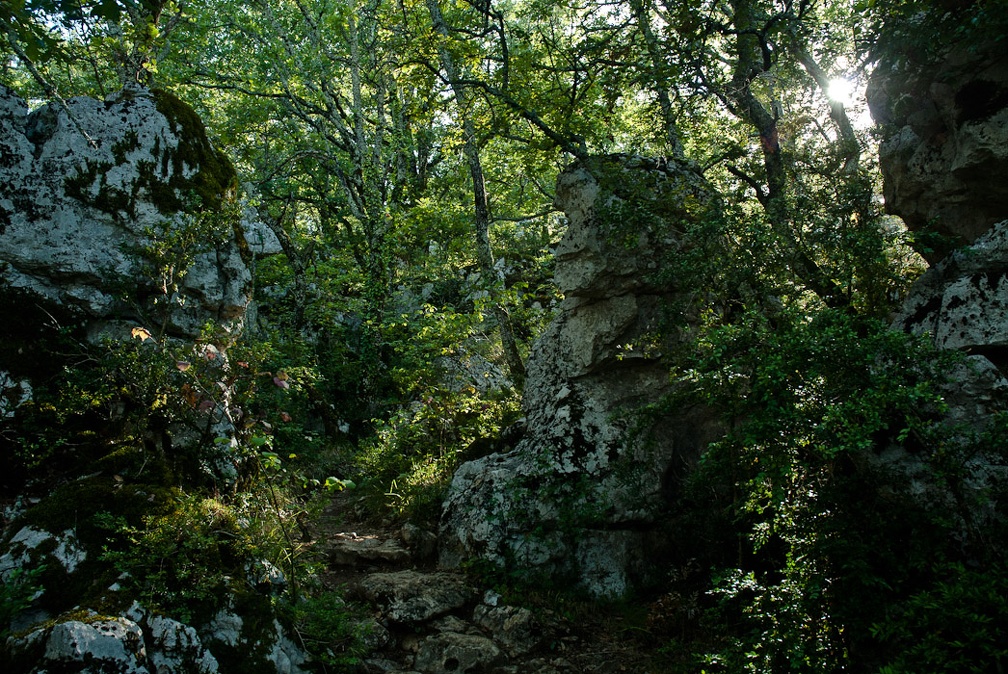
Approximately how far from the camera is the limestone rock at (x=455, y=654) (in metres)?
4.88

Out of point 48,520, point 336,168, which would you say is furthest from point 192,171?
point 336,168

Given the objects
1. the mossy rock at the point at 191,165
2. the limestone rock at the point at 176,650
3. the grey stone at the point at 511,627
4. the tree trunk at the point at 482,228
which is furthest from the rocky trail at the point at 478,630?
the tree trunk at the point at 482,228

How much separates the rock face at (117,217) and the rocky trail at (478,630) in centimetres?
306

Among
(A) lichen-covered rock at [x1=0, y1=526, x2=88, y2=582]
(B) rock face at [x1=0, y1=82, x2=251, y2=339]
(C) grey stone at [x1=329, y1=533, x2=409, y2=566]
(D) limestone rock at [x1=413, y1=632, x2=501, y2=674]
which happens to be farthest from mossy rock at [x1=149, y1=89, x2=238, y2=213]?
(D) limestone rock at [x1=413, y1=632, x2=501, y2=674]

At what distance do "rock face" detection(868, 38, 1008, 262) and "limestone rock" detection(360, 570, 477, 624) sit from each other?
5368 mm

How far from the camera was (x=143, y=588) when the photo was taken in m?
3.87

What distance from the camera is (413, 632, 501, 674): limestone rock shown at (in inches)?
192

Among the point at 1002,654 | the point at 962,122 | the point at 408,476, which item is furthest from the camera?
the point at 408,476

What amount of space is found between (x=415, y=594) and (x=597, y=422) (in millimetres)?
2716

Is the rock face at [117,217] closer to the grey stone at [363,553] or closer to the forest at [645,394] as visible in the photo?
the forest at [645,394]

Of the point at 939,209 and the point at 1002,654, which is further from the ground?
the point at 939,209

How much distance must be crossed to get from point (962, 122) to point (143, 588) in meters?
8.26

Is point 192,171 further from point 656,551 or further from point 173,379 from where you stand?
point 656,551

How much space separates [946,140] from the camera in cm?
625
